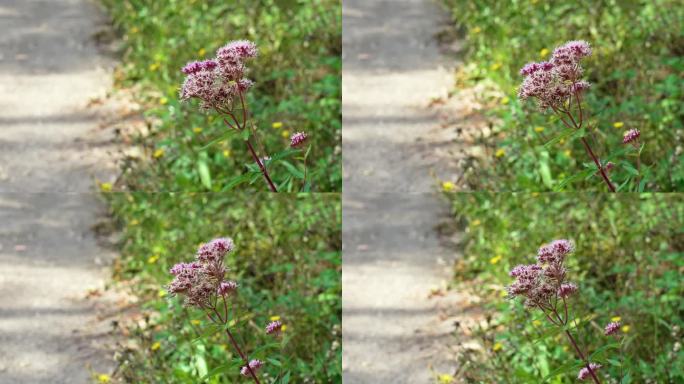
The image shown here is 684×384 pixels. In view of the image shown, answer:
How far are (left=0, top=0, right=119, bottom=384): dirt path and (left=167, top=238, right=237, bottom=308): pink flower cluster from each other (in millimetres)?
621

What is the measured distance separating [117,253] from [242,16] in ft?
2.79

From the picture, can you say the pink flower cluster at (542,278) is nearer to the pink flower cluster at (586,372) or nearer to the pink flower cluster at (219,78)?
the pink flower cluster at (586,372)

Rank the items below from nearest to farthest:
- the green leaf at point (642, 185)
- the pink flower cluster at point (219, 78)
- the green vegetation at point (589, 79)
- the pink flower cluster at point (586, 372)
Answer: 1. the pink flower cluster at point (219, 78)
2. the pink flower cluster at point (586, 372)
3. the green leaf at point (642, 185)
4. the green vegetation at point (589, 79)

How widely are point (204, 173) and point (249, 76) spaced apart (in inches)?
13.1

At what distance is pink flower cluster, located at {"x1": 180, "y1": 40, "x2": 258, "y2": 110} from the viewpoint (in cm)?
236

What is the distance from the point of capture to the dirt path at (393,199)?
2.89m

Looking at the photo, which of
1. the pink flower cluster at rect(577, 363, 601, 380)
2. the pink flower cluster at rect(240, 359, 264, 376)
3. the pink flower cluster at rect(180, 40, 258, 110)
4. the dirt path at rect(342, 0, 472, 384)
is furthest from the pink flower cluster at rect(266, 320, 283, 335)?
the pink flower cluster at rect(577, 363, 601, 380)

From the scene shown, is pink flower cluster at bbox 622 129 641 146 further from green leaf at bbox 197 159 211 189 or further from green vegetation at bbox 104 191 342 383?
green leaf at bbox 197 159 211 189

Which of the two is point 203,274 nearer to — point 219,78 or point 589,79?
point 219,78

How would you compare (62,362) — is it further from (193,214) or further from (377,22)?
(377,22)

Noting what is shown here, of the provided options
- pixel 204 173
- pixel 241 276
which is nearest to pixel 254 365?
pixel 241 276

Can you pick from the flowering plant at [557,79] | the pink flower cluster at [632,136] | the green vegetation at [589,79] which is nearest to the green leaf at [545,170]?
the green vegetation at [589,79]

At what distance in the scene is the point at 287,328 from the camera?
2887mm

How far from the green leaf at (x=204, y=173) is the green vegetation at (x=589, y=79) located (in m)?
0.76
